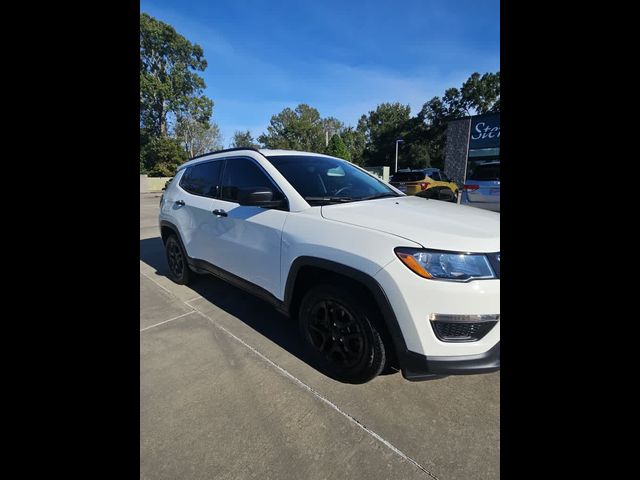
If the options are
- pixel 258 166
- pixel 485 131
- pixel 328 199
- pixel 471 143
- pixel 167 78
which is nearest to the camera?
pixel 328 199

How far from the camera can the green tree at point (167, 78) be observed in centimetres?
3556

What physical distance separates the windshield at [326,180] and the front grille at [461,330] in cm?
122

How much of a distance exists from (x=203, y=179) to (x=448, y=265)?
2929 mm

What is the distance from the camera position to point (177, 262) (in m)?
4.20

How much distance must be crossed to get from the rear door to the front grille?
1.24m

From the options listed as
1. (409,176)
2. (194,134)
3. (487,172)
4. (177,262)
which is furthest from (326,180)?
(194,134)

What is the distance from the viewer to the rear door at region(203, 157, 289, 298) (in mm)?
2455

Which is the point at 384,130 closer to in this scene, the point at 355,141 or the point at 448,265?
the point at 355,141

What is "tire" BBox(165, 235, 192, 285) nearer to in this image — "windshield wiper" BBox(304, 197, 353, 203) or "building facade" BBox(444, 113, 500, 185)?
"windshield wiper" BBox(304, 197, 353, 203)

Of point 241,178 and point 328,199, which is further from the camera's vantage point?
point 241,178

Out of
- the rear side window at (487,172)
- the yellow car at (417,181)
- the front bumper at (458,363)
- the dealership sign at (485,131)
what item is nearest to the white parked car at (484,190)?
the rear side window at (487,172)

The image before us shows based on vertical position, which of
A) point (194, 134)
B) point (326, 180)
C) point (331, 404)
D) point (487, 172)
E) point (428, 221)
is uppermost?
point (194, 134)

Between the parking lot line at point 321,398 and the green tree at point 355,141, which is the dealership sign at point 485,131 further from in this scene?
the green tree at point 355,141
